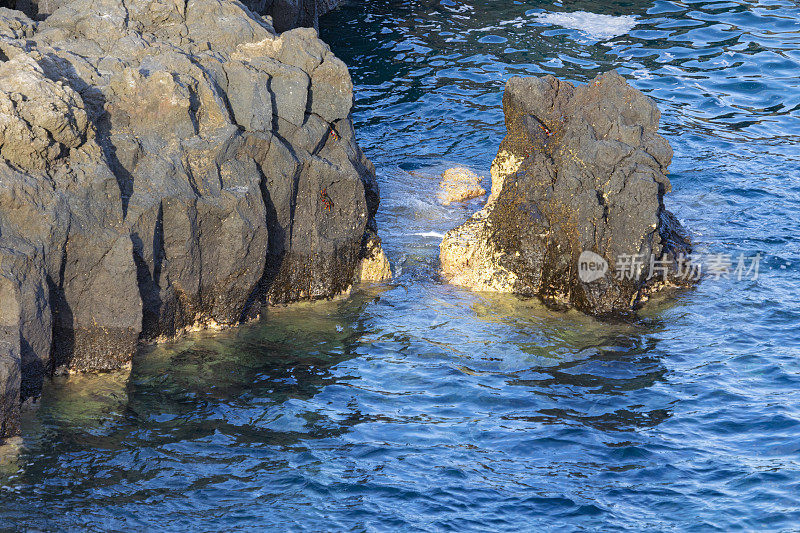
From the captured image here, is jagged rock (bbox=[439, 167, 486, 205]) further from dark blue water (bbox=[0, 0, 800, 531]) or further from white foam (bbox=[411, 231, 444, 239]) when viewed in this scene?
white foam (bbox=[411, 231, 444, 239])

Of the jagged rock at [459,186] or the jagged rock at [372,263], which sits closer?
the jagged rock at [372,263]

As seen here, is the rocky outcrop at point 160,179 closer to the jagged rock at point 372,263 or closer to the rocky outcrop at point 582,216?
the jagged rock at point 372,263

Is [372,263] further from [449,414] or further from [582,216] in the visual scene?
[449,414]

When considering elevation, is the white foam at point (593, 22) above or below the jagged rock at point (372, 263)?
above

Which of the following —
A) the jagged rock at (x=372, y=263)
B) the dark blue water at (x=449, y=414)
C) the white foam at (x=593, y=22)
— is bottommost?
the dark blue water at (x=449, y=414)

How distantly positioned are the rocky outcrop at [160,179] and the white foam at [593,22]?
41.6 feet

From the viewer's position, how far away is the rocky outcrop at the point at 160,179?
8664 millimetres

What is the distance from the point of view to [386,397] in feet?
31.2

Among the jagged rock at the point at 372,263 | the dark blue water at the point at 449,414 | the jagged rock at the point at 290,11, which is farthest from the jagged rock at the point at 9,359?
the jagged rock at the point at 290,11

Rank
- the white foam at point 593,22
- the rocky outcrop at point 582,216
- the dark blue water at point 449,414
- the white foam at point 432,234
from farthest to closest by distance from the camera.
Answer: the white foam at point 593,22
the white foam at point 432,234
the rocky outcrop at point 582,216
the dark blue water at point 449,414

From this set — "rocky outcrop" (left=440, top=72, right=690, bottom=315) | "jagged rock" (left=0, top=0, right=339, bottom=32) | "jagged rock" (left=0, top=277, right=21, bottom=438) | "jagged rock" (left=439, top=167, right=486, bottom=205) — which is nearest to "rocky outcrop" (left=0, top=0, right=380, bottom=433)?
"jagged rock" (left=0, top=277, right=21, bottom=438)

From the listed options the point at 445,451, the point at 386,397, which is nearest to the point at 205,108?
the point at 386,397

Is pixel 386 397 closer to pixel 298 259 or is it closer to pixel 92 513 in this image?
pixel 298 259

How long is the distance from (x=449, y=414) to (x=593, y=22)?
56.1 ft
